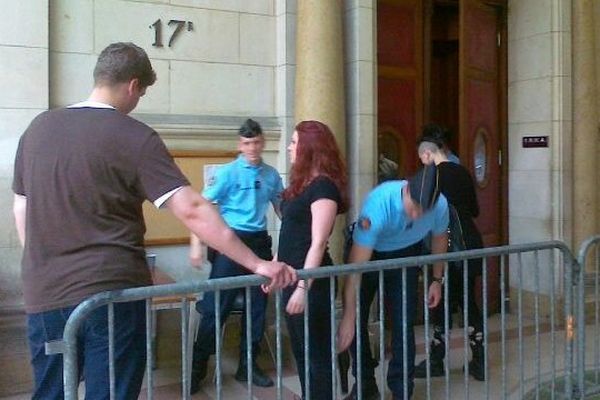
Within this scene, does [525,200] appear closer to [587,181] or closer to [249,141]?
[587,181]

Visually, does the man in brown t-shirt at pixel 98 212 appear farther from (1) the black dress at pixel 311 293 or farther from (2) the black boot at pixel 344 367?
(2) the black boot at pixel 344 367

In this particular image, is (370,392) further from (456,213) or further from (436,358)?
(456,213)

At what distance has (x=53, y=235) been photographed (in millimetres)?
2650

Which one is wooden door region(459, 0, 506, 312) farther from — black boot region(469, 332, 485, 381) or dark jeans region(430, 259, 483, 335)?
black boot region(469, 332, 485, 381)

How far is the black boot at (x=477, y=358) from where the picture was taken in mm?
4961

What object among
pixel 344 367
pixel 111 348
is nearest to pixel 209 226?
pixel 111 348

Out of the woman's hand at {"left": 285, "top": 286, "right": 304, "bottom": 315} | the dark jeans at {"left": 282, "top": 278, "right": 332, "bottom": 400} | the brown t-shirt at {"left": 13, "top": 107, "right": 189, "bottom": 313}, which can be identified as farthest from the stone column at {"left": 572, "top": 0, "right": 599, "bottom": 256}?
the brown t-shirt at {"left": 13, "top": 107, "right": 189, "bottom": 313}

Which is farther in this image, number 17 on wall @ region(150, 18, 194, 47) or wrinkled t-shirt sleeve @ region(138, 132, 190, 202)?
number 17 on wall @ region(150, 18, 194, 47)

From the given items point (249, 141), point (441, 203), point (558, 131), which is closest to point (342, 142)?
point (249, 141)

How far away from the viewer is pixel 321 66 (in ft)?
17.7

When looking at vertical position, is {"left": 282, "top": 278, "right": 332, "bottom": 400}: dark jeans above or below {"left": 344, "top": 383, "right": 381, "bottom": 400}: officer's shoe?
above

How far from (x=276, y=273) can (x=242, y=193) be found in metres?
2.04

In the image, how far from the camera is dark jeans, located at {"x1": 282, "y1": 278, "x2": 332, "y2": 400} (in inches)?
140

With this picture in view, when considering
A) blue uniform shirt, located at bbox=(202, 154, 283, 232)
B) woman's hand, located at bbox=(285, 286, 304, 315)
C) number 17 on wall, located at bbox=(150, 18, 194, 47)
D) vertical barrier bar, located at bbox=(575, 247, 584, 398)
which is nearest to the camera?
woman's hand, located at bbox=(285, 286, 304, 315)
